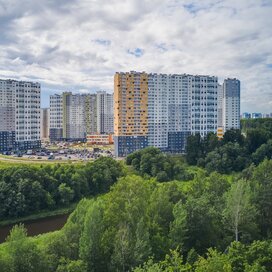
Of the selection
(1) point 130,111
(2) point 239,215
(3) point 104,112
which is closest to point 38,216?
(2) point 239,215

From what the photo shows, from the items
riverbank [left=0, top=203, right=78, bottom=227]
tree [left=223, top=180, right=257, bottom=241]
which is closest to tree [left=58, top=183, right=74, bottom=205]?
riverbank [left=0, top=203, right=78, bottom=227]

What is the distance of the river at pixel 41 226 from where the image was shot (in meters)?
24.9

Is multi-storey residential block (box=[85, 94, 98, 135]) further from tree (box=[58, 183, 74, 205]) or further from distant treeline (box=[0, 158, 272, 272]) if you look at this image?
distant treeline (box=[0, 158, 272, 272])

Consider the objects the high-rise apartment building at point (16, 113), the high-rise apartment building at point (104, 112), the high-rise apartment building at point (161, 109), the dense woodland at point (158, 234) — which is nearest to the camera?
the dense woodland at point (158, 234)

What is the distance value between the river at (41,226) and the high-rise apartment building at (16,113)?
30.7m

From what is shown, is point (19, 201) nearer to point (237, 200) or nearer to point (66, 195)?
point (66, 195)

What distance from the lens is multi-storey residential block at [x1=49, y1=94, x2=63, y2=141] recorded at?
269 ft

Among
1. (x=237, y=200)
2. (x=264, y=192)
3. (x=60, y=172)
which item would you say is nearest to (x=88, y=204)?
(x=237, y=200)

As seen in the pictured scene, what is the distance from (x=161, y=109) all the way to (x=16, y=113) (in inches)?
879

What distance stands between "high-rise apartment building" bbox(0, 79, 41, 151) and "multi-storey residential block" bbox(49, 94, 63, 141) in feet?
79.0

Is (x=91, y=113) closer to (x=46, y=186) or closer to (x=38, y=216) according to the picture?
(x=46, y=186)

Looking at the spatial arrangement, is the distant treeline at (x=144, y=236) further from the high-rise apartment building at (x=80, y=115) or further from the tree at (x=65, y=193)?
the high-rise apartment building at (x=80, y=115)

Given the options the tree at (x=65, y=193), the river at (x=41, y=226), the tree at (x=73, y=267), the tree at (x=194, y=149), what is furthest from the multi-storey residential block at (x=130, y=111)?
the tree at (x=73, y=267)

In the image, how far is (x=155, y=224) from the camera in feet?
51.1
